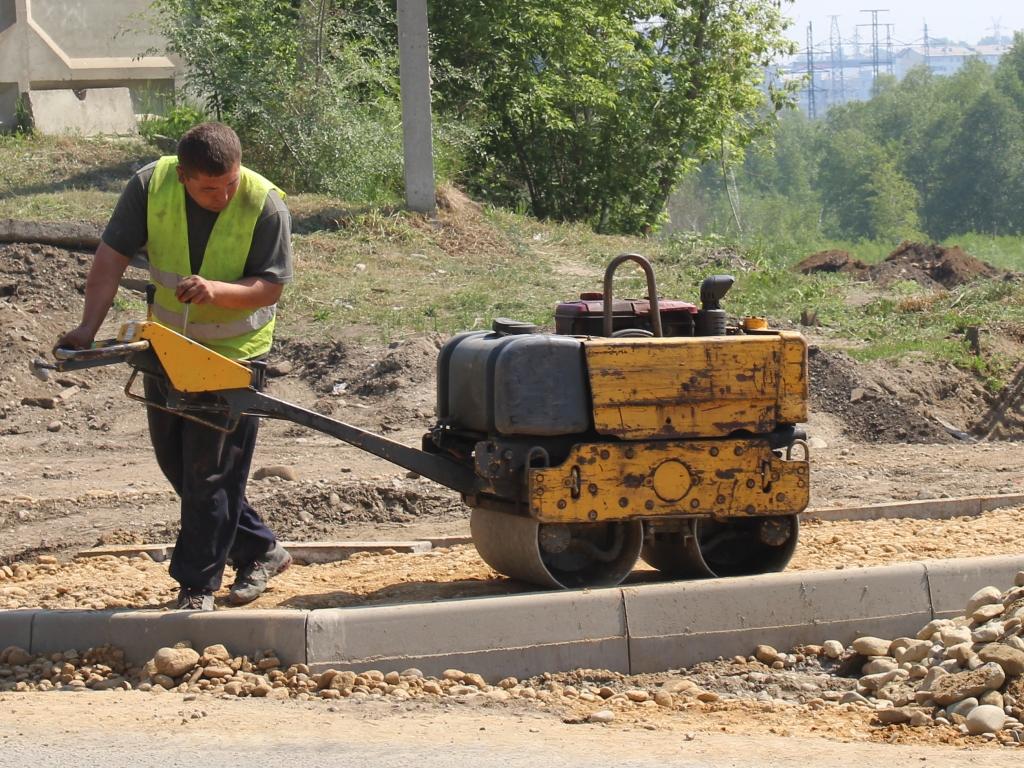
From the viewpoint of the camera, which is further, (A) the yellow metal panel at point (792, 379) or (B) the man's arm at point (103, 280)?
(A) the yellow metal panel at point (792, 379)

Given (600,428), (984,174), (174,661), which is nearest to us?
(174,661)

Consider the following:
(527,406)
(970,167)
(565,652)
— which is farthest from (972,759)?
(970,167)

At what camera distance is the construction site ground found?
4.73 metres

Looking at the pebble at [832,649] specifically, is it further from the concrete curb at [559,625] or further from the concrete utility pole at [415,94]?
the concrete utility pole at [415,94]

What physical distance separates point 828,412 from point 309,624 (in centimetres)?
724

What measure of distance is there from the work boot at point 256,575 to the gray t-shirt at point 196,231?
1212 millimetres

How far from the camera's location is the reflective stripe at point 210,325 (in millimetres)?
5625

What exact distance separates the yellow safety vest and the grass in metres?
6.53

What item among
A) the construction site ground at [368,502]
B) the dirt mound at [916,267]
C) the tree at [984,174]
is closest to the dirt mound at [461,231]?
the construction site ground at [368,502]

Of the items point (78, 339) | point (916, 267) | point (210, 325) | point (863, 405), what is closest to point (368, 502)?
point (210, 325)

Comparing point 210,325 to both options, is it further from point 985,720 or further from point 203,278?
point 985,720

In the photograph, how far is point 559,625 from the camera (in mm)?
5422

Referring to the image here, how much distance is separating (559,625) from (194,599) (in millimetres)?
1388

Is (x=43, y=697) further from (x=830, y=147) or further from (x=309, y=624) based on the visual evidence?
(x=830, y=147)
